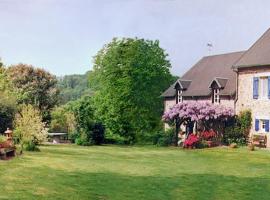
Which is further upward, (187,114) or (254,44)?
(254,44)

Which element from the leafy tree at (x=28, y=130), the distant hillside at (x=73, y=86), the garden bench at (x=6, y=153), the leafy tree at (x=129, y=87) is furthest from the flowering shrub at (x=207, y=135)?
the distant hillside at (x=73, y=86)

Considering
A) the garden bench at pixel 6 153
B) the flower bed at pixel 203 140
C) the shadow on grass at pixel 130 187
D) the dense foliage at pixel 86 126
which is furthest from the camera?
the dense foliage at pixel 86 126

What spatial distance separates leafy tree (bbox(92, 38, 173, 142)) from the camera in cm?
4475

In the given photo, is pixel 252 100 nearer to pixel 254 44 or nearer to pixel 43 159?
pixel 254 44

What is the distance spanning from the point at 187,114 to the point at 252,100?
508cm

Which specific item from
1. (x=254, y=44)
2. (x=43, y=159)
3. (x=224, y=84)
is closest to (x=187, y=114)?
(x=224, y=84)

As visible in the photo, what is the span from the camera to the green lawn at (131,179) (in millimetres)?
12934

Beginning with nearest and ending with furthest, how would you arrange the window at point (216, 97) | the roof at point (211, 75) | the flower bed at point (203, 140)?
the flower bed at point (203, 140) → the roof at point (211, 75) → the window at point (216, 97)

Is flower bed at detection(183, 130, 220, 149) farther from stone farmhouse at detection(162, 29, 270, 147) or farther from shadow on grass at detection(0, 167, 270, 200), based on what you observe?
shadow on grass at detection(0, 167, 270, 200)

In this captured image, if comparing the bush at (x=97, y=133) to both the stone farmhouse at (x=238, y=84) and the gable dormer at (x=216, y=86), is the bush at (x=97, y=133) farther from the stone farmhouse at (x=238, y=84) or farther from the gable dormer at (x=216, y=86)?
the gable dormer at (x=216, y=86)

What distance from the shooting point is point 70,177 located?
15.3 metres

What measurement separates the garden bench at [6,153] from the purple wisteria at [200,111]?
681 inches

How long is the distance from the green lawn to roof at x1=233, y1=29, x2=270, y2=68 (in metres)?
13.2

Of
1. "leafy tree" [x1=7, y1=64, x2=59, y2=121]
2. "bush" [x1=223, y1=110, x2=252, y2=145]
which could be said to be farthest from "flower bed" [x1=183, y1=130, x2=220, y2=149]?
"leafy tree" [x1=7, y1=64, x2=59, y2=121]
